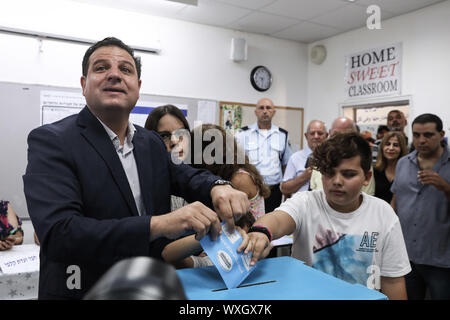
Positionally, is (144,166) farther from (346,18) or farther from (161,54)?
(346,18)

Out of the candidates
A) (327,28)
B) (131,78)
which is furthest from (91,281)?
(327,28)

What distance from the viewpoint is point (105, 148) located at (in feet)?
3.00

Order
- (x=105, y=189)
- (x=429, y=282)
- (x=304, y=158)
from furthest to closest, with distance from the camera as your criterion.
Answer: (x=304, y=158), (x=429, y=282), (x=105, y=189)

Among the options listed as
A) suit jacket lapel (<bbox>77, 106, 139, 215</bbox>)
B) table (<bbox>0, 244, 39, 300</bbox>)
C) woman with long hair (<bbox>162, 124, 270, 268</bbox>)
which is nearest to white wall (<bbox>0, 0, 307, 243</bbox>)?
table (<bbox>0, 244, 39, 300</bbox>)

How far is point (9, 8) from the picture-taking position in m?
3.43

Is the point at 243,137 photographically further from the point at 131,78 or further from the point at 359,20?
the point at 131,78

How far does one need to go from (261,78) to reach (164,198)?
13.2 feet

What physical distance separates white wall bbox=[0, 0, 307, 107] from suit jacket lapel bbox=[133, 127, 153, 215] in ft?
10.2

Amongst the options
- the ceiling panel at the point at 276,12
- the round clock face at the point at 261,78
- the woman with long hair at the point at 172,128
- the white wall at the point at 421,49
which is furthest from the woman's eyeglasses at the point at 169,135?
the round clock face at the point at 261,78

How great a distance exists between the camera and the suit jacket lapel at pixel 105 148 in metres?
0.89

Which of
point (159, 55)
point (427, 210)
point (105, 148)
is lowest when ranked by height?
point (427, 210)

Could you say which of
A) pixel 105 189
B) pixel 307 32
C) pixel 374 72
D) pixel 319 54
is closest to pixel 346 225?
pixel 105 189

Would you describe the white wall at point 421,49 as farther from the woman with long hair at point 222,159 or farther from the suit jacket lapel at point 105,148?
the suit jacket lapel at point 105,148

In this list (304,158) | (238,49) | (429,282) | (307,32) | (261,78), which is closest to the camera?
(429,282)
